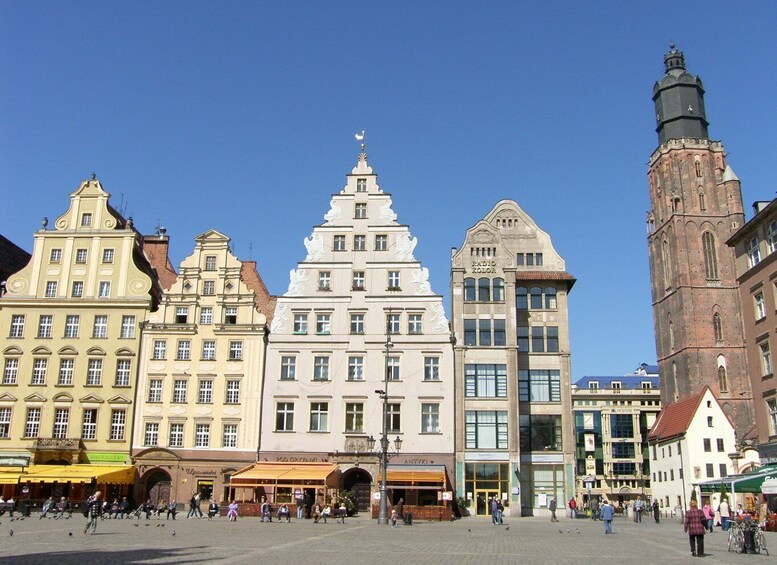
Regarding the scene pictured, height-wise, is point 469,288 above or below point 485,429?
above

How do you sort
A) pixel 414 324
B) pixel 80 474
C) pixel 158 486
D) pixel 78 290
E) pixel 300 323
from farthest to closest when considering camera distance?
pixel 78 290 < pixel 300 323 < pixel 414 324 < pixel 158 486 < pixel 80 474

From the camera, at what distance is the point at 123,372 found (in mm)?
52281

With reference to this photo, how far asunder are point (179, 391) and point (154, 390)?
1.68 metres

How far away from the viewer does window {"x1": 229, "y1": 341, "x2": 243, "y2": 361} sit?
5244 cm

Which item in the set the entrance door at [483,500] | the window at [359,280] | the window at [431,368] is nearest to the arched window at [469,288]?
the window at [431,368]

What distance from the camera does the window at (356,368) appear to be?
51.6m

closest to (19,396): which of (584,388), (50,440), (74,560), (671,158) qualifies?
(50,440)

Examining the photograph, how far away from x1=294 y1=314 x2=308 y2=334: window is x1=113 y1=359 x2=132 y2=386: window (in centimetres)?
1131

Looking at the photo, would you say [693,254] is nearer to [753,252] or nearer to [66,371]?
[753,252]

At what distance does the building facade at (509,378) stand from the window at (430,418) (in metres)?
1.39

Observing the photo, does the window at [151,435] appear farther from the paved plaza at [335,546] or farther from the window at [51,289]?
the paved plaza at [335,546]

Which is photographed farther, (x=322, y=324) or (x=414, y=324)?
(x=322, y=324)

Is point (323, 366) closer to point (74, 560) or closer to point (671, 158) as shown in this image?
point (74, 560)

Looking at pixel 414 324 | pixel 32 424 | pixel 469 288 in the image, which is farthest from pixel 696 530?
pixel 32 424
